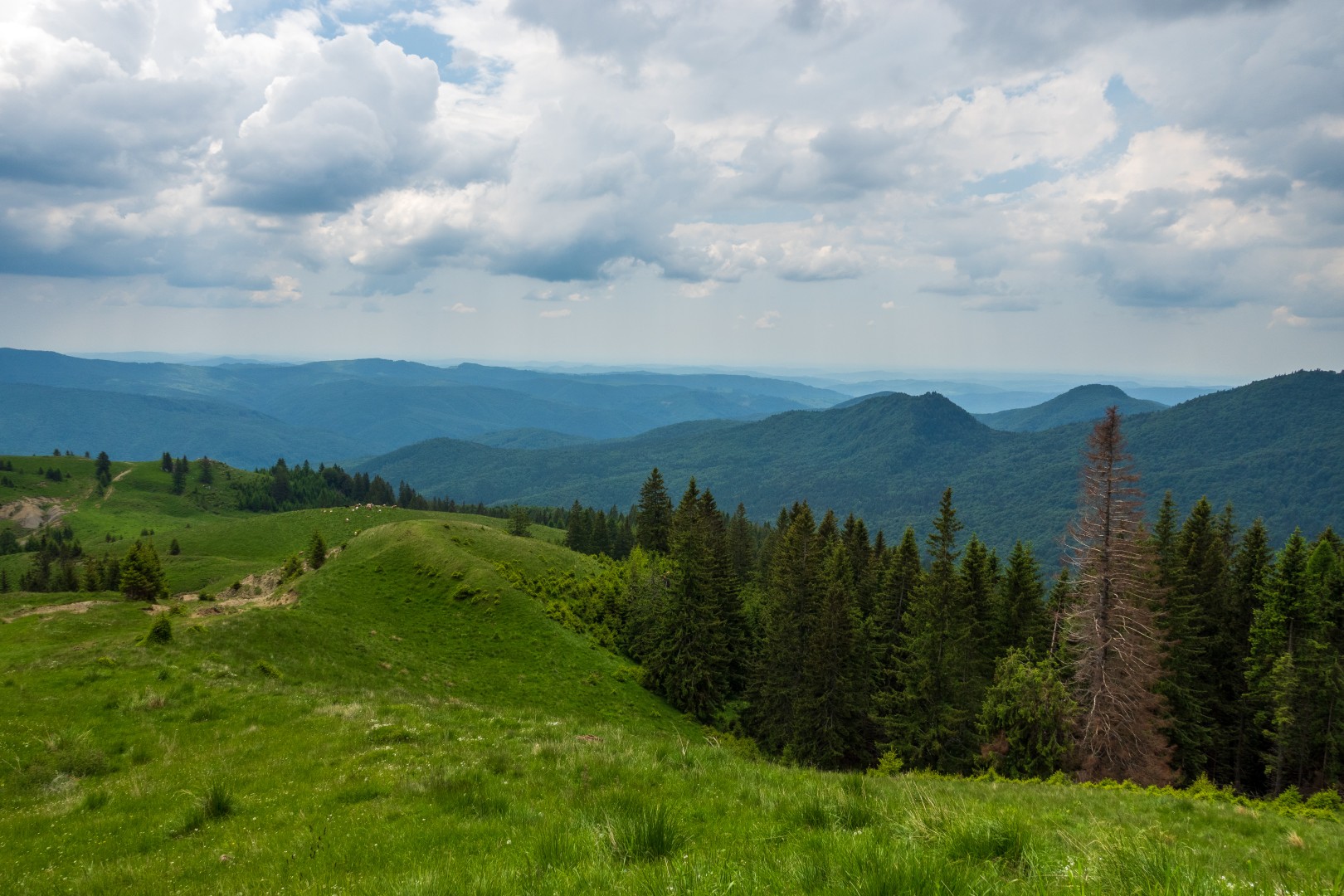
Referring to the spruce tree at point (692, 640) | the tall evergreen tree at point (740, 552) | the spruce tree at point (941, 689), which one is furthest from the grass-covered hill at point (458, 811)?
the tall evergreen tree at point (740, 552)

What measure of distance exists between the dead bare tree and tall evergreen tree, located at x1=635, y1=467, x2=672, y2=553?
164 feet

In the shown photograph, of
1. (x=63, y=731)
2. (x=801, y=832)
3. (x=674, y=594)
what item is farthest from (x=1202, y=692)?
(x=63, y=731)

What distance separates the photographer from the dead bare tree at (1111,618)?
28.0 meters

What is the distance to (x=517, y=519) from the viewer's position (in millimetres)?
108125

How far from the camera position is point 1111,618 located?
29.0 meters

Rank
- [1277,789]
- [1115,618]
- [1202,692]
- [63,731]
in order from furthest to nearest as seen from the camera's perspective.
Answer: [1202,692], [1277,789], [1115,618], [63,731]

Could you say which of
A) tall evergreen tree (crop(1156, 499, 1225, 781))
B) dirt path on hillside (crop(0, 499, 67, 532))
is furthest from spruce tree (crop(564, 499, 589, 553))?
dirt path on hillside (crop(0, 499, 67, 532))

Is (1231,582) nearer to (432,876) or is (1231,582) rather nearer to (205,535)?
(432,876)

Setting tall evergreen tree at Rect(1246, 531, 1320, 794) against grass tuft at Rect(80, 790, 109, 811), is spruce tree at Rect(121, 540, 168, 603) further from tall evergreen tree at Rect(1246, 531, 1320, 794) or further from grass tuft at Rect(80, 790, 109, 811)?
tall evergreen tree at Rect(1246, 531, 1320, 794)

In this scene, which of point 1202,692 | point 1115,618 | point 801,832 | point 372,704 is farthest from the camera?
point 1202,692

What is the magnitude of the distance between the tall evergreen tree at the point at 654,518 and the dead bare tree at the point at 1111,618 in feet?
164

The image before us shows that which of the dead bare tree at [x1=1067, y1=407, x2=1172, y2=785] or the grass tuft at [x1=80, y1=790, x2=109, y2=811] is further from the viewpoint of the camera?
the dead bare tree at [x1=1067, y1=407, x2=1172, y2=785]

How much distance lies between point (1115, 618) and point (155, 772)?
3657 cm

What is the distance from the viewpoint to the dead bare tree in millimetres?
27953
